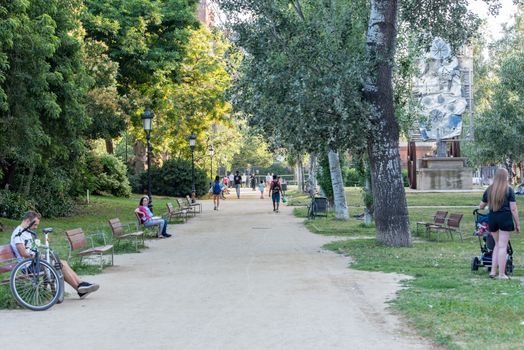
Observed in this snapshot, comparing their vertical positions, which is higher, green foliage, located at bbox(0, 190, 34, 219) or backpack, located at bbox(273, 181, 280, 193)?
backpack, located at bbox(273, 181, 280, 193)

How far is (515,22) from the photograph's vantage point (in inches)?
2106

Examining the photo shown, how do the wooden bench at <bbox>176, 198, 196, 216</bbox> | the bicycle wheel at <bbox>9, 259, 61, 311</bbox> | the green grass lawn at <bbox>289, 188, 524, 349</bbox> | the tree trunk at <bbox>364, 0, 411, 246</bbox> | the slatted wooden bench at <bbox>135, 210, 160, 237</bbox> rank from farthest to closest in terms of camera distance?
the wooden bench at <bbox>176, 198, 196, 216</bbox> < the slatted wooden bench at <bbox>135, 210, 160, 237</bbox> < the tree trunk at <bbox>364, 0, 411, 246</bbox> < the bicycle wheel at <bbox>9, 259, 61, 311</bbox> < the green grass lawn at <bbox>289, 188, 524, 349</bbox>

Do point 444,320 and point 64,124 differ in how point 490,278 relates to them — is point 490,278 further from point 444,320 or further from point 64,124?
point 64,124

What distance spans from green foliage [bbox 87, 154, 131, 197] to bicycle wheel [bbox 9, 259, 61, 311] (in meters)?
31.1

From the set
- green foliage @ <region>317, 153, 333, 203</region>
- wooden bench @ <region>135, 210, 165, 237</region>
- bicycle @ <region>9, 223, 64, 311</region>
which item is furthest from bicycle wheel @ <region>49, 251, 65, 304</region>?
green foliage @ <region>317, 153, 333, 203</region>

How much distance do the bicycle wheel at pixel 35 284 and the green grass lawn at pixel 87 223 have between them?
0.97 feet

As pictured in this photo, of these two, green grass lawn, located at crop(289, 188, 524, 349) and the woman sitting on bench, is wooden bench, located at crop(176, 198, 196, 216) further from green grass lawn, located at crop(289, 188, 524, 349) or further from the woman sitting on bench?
green grass lawn, located at crop(289, 188, 524, 349)

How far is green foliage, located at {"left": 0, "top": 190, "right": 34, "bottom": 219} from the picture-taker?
24531 mm

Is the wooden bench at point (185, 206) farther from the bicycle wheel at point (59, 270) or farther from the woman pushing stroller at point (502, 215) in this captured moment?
the woman pushing stroller at point (502, 215)

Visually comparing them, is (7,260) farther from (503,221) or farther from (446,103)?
(446,103)

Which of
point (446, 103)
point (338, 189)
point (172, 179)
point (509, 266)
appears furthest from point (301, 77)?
point (446, 103)

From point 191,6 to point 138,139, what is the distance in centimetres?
1223

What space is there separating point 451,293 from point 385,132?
680 cm

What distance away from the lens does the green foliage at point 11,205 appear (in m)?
24.5
